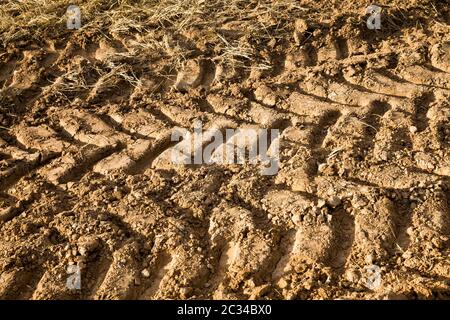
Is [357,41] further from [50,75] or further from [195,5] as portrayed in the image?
[50,75]

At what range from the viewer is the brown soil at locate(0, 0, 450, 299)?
2805 millimetres

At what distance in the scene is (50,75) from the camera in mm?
4520

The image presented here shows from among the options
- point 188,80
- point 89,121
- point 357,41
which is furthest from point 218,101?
point 357,41

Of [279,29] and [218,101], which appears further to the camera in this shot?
[279,29]

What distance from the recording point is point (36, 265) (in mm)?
2916

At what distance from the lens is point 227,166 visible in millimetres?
3439

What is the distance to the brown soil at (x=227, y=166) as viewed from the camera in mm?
2805
